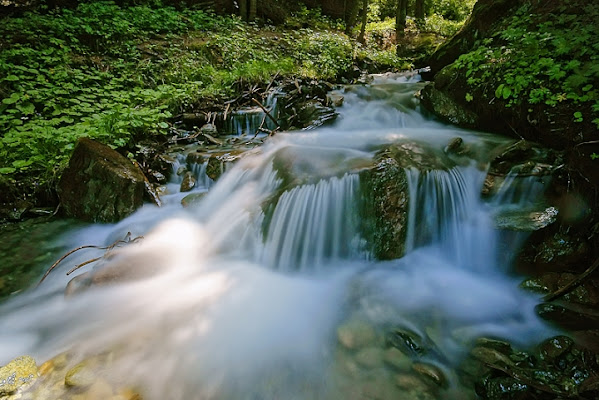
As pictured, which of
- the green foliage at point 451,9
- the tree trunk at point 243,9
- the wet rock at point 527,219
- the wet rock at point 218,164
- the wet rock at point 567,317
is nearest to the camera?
the wet rock at point 567,317

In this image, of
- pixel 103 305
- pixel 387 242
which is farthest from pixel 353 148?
pixel 103 305

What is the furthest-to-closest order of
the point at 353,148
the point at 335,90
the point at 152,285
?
the point at 335,90, the point at 353,148, the point at 152,285

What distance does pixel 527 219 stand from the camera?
3160mm

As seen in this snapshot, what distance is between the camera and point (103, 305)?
9.19ft

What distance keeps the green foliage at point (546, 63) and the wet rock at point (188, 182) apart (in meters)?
4.46

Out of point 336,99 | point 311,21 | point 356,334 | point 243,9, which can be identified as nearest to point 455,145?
point 356,334

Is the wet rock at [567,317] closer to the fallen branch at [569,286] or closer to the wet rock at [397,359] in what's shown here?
the fallen branch at [569,286]

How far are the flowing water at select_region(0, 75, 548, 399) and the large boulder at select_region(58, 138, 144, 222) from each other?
0.73ft

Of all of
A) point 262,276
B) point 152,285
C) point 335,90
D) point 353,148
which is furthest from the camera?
point 335,90

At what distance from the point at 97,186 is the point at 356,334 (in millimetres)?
3527

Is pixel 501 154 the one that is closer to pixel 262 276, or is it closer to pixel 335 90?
pixel 262 276

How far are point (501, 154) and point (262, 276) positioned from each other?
3143 mm

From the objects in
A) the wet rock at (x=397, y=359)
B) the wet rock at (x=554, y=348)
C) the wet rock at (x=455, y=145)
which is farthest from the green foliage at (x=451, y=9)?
the wet rock at (x=397, y=359)

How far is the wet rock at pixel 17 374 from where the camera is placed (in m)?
1.99
